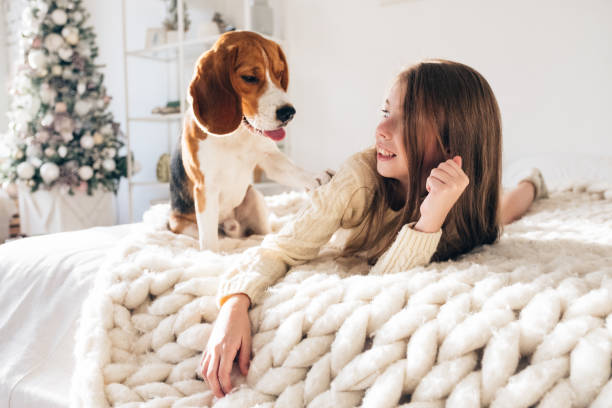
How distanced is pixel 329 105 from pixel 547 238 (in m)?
2.27

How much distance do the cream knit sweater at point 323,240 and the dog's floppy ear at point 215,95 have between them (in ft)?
0.80

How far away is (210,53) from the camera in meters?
0.96

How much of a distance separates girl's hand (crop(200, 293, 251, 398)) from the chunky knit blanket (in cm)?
2

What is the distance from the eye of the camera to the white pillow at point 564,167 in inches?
80.7

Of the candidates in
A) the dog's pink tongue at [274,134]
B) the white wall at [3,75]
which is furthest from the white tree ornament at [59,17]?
the dog's pink tongue at [274,134]

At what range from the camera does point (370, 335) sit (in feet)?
1.92

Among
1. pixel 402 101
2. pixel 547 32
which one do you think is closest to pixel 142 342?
pixel 402 101

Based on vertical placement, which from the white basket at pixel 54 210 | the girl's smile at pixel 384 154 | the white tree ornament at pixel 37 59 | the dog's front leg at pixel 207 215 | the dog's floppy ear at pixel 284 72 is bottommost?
the white basket at pixel 54 210

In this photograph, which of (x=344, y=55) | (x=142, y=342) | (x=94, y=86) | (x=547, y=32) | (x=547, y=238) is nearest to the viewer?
(x=142, y=342)

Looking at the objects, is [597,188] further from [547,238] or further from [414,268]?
[414,268]

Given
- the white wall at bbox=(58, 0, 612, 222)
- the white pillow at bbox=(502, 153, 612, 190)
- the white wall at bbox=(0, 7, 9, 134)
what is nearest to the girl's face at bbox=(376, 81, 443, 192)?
the white pillow at bbox=(502, 153, 612, 190)

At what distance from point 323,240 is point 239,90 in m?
0.37

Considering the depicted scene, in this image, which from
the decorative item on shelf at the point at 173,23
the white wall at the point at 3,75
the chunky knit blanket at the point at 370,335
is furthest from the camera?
the white wall at the point at 3,75

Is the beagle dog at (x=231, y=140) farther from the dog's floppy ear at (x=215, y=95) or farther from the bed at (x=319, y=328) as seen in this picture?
the bed at (x=319, y=328)
